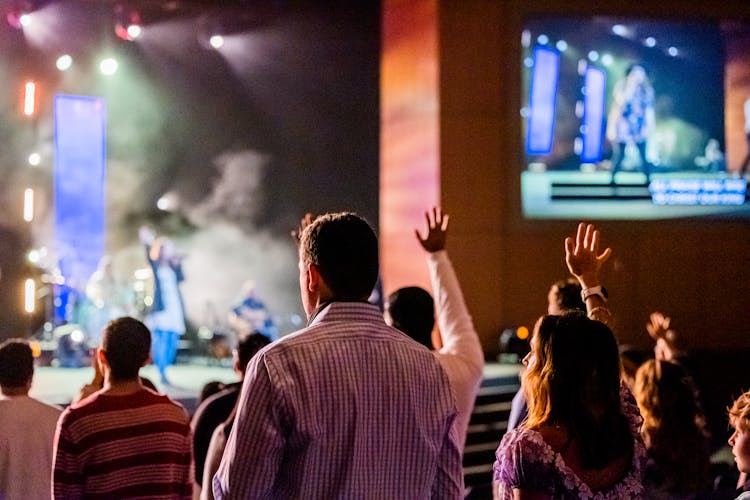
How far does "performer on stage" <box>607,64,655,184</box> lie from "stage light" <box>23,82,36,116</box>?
7063mm

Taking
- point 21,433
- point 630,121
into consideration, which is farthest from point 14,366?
point 630,121

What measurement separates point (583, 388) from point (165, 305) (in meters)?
7.57

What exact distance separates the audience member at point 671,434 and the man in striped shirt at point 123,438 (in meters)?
1.60

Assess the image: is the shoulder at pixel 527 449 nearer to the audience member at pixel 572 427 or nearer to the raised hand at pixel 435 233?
the audience member at pixel 572 427

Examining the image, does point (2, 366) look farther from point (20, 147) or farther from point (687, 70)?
point (20, 147)

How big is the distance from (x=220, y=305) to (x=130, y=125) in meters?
2.78

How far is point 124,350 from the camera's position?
110 inches

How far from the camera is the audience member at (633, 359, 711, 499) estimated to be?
332cm

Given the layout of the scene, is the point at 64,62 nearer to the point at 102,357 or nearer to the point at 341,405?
the point at 102,357

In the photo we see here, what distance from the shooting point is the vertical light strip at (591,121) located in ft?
32.9

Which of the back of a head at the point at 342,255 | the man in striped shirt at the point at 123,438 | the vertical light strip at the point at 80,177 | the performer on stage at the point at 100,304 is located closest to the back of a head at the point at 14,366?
the man in striped shirt at the point at 123,438

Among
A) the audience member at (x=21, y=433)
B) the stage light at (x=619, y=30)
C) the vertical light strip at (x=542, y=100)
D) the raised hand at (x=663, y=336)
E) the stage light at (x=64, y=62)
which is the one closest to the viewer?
the audience member at (x=21, y=433)

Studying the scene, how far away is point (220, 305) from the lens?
13.1 m

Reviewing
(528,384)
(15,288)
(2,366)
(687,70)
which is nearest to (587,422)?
(528,384)
